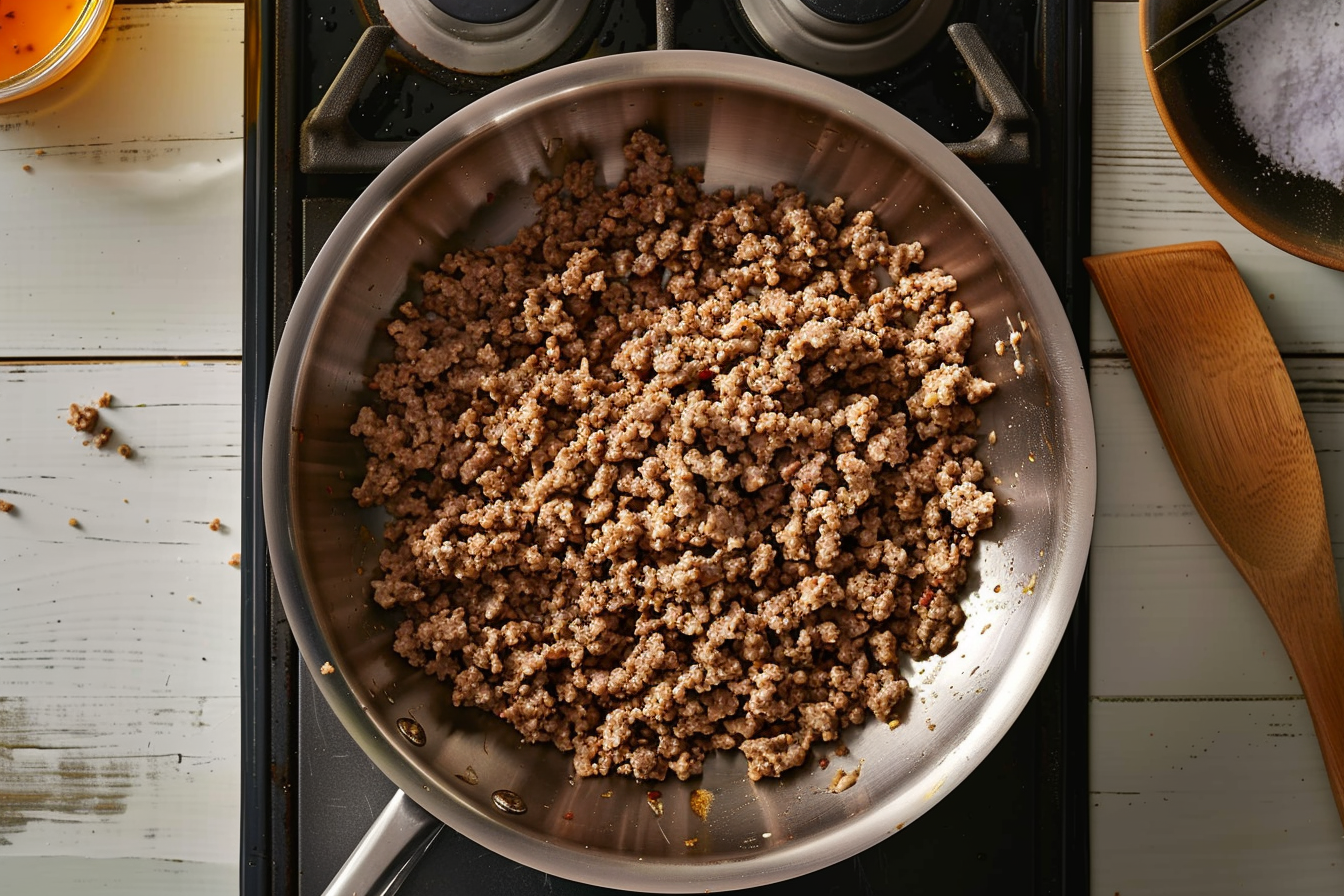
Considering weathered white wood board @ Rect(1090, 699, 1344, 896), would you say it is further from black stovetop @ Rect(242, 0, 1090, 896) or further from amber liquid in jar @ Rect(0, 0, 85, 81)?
amber liquid in jar @ Rect(0, 0, 85, 81)

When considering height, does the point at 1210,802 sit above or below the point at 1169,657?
below

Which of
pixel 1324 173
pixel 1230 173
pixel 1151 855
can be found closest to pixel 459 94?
pixel 1230 173

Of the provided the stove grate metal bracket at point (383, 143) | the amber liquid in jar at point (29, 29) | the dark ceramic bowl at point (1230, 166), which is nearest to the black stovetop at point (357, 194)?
the stove grate metal bracket at point (383, 143)

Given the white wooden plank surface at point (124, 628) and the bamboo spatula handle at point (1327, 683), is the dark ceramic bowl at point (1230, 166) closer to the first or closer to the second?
the bamboo spatula handle at point (1327, 683)

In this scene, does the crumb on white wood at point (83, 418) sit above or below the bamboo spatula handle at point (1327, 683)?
above

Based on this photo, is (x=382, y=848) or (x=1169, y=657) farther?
(x=1169, y=657)

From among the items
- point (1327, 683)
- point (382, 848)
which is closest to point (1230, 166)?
point (1327, 683)

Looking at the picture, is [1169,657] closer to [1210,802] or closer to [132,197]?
[1210,802]

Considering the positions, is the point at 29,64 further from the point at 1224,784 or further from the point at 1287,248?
the point at 1224,784
